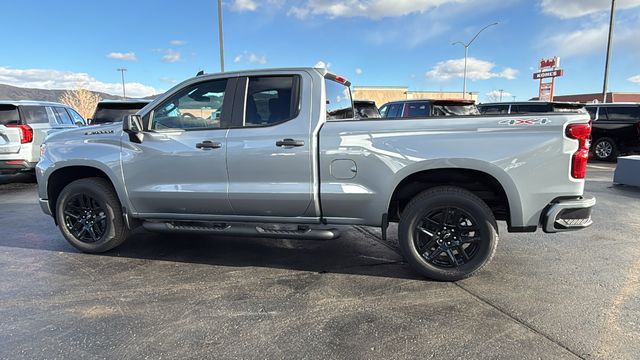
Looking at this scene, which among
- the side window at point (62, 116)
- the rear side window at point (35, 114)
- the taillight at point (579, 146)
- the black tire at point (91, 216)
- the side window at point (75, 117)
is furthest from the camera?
the side window at point (75, 117)

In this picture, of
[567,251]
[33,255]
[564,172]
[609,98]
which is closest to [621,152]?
[567,251]

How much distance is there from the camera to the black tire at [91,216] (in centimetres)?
462

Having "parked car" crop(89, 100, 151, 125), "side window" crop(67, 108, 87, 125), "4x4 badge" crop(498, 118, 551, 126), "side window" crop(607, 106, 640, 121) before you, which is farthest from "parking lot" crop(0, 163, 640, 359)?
"side window" crop(607, 106, 640, 121)

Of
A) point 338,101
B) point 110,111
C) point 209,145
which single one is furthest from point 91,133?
point 110,111

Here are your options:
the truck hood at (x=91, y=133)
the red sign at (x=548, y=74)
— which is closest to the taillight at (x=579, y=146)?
the truck hood at (x=91, y=133)

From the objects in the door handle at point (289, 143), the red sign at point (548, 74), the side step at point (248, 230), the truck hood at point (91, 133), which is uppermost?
the red sign at point (548, 74)

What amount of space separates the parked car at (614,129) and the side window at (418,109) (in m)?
6.88

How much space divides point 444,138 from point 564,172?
40.3 inches

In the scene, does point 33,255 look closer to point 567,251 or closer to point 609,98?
point 567,251

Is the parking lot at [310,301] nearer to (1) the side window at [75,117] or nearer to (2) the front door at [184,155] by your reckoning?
(2) the front door at [184,155]

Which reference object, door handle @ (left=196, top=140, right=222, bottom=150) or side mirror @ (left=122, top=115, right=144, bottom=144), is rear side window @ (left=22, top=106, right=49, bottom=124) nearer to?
side mirror @ (left=122, top=115, right=144, bottom=144)

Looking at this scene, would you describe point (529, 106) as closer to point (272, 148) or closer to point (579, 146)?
point (579, 146)

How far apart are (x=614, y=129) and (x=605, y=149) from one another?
0.71m

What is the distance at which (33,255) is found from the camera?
15.7 feet
